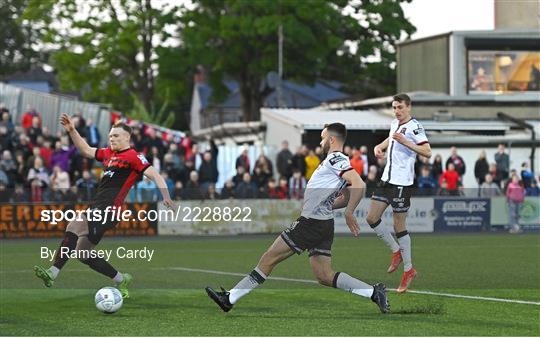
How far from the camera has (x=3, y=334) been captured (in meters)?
12.2

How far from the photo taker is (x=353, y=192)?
12750mm

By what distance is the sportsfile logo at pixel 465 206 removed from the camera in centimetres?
3431

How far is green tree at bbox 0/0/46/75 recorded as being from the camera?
94500mm

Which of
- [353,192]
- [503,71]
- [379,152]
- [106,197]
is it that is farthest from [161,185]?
[503,71]

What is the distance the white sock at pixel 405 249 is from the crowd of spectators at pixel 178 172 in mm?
15141

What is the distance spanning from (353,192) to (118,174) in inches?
125

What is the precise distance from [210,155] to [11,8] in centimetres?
6488

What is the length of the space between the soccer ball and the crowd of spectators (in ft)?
54.4

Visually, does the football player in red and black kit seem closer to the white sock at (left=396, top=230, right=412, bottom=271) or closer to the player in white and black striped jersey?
the player in white and black striped jersey

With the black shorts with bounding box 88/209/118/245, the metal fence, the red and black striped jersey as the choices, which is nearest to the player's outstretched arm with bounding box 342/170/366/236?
the red and black striped jersey

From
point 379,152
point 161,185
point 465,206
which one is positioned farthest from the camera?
point 465,206

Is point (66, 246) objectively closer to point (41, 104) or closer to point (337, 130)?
point (337, 130)

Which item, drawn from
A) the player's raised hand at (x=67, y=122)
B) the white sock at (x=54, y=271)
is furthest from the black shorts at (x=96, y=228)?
the player's raised hand at (x=67, y=122)

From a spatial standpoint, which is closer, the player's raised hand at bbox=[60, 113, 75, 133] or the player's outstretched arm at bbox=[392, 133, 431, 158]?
the player's raised hand at bbox=[60, 113, 75, 133]
